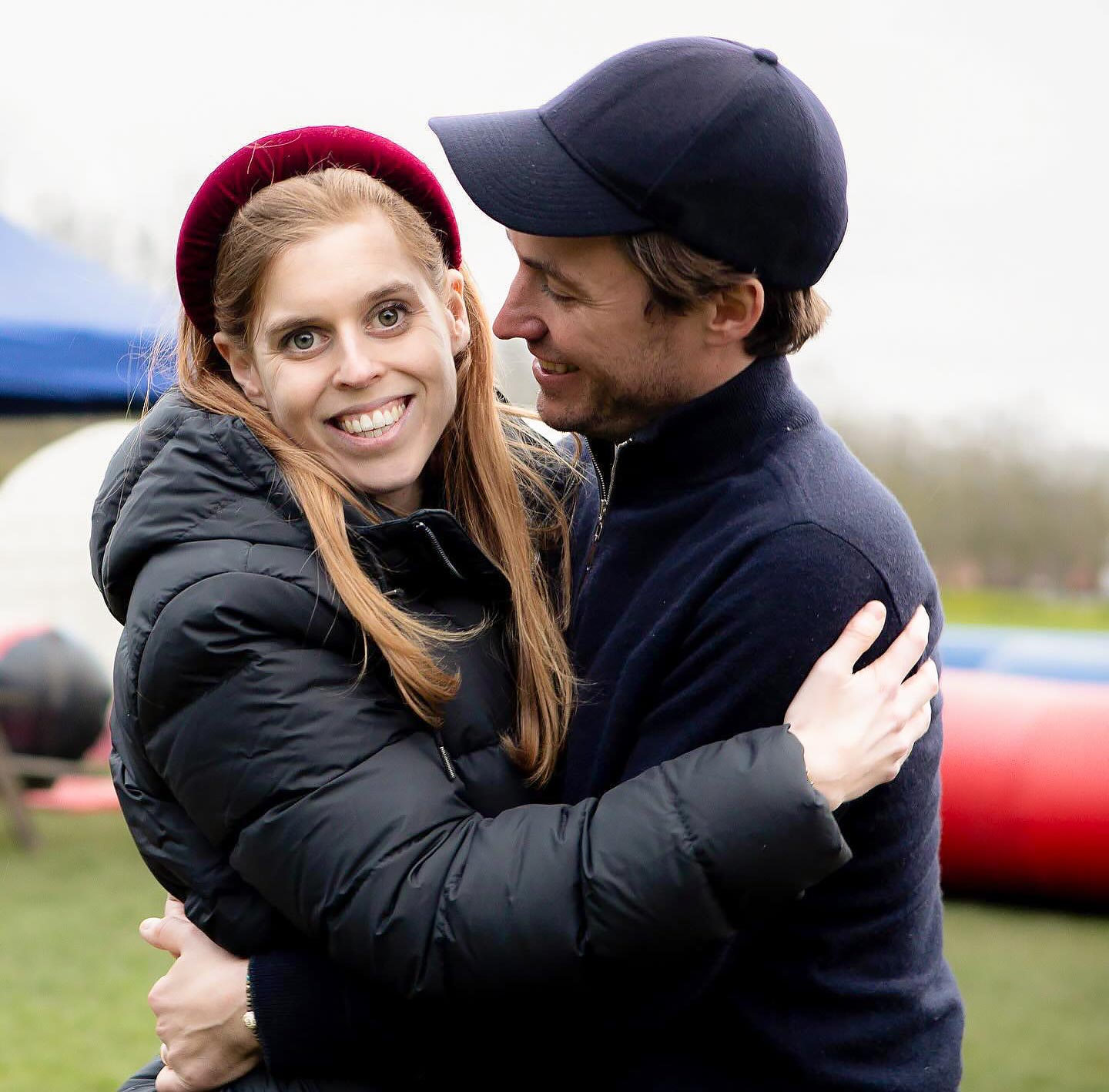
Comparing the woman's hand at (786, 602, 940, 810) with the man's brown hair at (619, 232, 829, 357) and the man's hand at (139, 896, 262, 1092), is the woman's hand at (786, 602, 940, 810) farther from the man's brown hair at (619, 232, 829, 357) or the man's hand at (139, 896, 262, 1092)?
the man's hand at (139, 896, 262, 1092)

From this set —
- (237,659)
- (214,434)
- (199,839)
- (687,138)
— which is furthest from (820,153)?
(199,839)

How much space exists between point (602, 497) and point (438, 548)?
387 millimetres

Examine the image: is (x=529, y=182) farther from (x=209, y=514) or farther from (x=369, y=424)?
(x=209, y=514)

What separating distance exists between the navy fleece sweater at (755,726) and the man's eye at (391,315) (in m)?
0.43

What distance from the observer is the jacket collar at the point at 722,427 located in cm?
216

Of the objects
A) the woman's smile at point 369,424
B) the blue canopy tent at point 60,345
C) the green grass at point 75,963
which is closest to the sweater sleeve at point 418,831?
the woman's smile at point 369,424

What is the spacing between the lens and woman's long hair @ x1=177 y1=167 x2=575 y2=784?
203cm

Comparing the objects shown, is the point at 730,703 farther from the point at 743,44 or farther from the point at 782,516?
the point at 743,44

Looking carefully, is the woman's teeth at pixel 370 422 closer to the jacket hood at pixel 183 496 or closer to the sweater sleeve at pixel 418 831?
the jacket hood at pixel 183 496

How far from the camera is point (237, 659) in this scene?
187cm

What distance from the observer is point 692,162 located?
205 centimetres

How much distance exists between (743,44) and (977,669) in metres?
6.35

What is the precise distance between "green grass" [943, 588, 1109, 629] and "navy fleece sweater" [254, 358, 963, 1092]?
2703cm

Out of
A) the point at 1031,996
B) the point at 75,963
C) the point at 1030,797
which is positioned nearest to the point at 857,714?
the point at 1031,996
